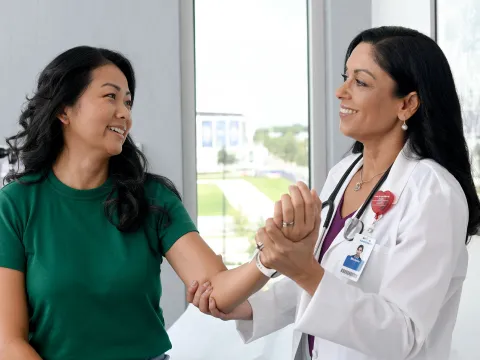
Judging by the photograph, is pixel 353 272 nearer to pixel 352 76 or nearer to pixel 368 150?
pixel 368 150

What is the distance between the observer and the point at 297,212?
123cm

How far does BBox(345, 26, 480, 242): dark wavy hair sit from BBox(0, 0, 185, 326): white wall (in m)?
2.24

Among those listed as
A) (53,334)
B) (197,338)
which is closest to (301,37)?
(197,338)

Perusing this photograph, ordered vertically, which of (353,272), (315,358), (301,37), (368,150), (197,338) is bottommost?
(197,338)

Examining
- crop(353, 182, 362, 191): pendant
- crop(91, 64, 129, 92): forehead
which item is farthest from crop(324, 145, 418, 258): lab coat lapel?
crop(91, 64, 129, 92): forehead

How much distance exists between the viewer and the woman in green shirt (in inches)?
61.0

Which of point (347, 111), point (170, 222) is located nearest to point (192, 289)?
point (170, 222)

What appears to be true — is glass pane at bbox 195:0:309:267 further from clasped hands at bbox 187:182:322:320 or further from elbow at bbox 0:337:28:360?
clasped hands at bbox 187:182:322:320

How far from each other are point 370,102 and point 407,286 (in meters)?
0.52

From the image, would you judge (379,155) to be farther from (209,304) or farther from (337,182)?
(209,304)

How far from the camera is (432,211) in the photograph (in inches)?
54.1

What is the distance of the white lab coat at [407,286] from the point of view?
1333 mm

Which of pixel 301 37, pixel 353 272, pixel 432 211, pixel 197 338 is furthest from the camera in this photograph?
pixel 301 37

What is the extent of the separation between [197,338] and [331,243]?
0.87 m
